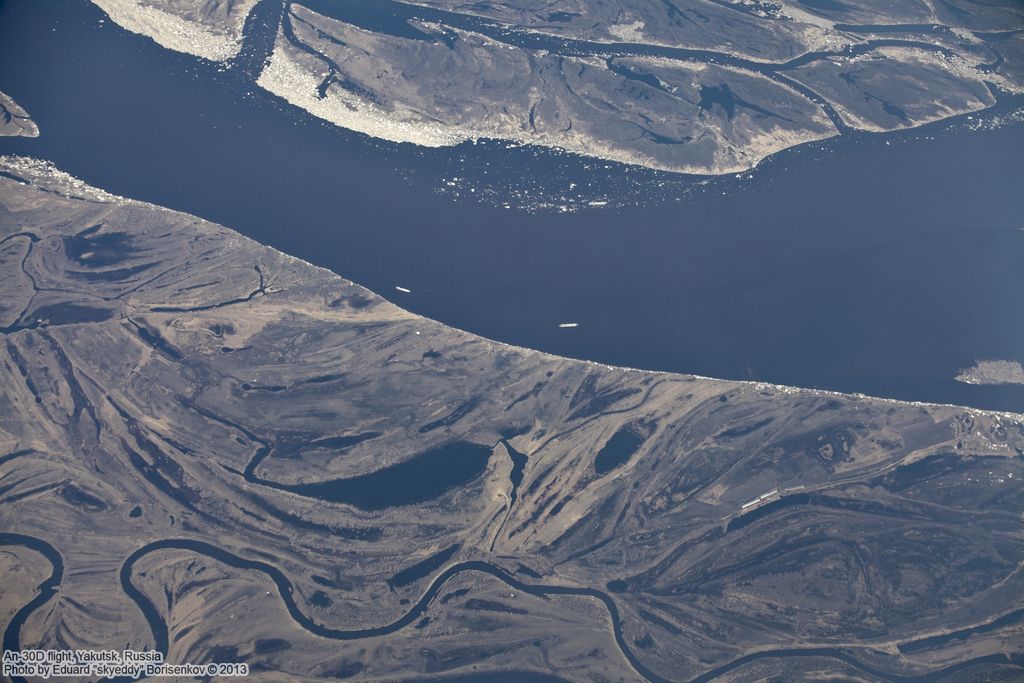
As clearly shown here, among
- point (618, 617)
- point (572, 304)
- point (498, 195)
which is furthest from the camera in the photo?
point (498, 195)

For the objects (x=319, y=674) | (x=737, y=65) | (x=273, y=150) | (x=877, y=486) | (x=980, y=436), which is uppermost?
(x=737, y=65)

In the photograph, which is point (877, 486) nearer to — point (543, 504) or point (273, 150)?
point (543, 504)

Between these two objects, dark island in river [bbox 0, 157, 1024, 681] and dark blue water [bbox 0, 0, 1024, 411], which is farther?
dark blue water [bbox 0, 0, 1024, 411]

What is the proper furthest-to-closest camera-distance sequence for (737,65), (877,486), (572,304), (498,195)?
(737,65), (498,195), (572,304), (877,486)

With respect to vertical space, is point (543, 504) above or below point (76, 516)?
above

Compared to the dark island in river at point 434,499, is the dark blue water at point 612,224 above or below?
above

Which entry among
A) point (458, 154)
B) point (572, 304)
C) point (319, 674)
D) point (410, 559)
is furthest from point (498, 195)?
point (319, 674)

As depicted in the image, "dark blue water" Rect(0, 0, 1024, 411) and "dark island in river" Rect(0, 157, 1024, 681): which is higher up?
"dark blue water" Rect(0, 0, 1024, 411)

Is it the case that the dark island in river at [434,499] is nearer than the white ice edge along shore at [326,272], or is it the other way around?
the dark island in river at [434,499]
